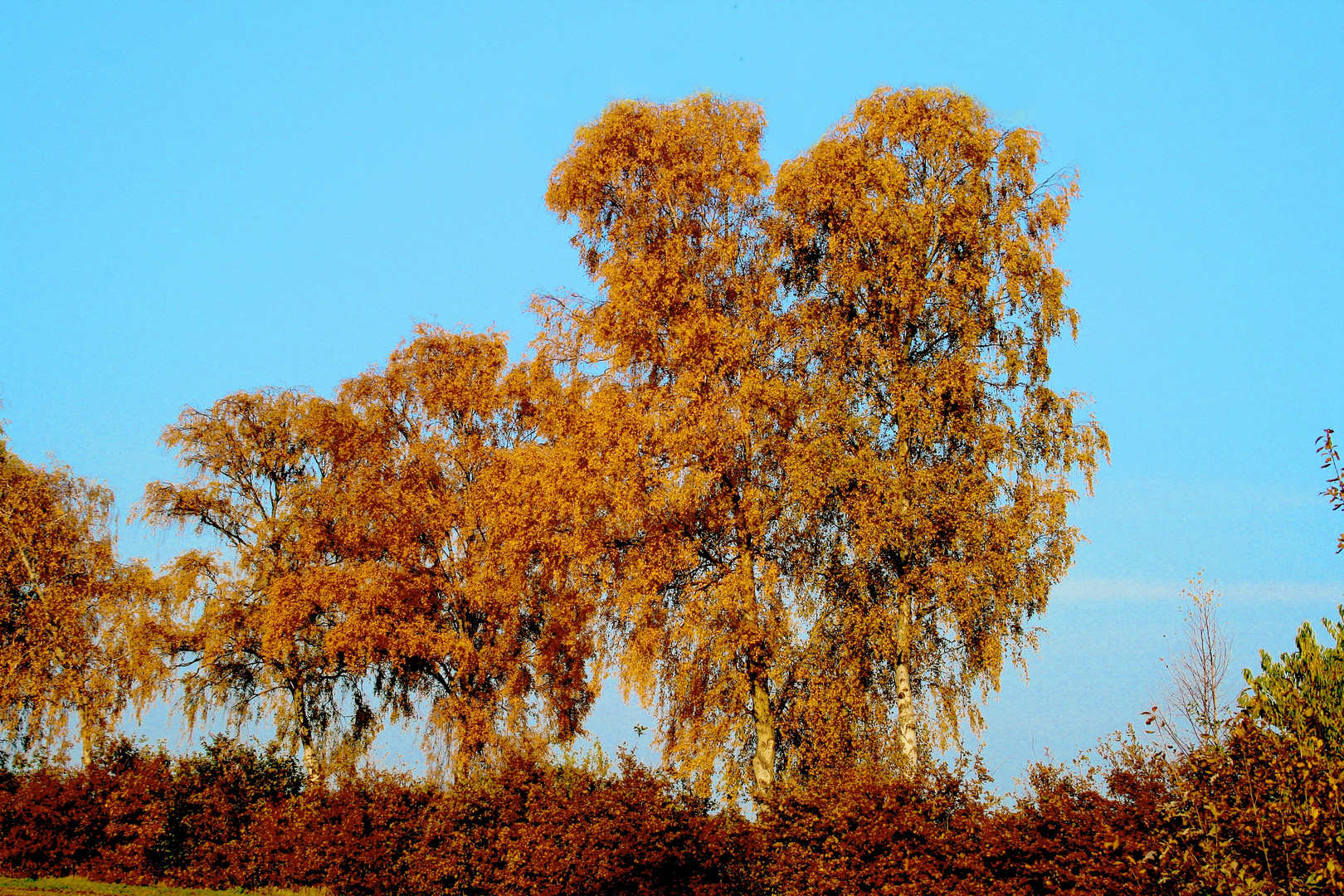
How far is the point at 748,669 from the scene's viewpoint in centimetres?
1872

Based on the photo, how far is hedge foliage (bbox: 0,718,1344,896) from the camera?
661 cm

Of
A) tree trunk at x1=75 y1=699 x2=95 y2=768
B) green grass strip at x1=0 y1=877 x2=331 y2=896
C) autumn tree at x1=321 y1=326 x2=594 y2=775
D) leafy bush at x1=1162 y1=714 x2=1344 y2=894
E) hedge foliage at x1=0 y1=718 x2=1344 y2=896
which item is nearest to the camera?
leafy bush at x1=1162 y1=714 x2=1344 y2=894

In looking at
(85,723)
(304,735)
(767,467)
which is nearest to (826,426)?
(767,467)

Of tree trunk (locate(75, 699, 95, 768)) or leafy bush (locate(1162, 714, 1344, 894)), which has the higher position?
tree trunk (locate(75, 699, 95, 768))

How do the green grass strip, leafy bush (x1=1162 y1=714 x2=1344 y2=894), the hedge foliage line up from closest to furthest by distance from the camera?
leafy bush (x1=1162 y1=714 x2=1344 y2=894)
the hedge foliage
the green grass strip

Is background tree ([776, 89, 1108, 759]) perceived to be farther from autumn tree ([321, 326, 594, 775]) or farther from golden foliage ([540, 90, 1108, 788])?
autumn tree ([321, 326, 594, 775])

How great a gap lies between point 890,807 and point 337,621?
17139 millimetres

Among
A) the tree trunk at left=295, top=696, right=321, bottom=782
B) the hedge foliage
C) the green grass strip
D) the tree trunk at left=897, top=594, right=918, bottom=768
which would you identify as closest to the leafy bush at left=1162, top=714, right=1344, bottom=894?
the hedge foliage

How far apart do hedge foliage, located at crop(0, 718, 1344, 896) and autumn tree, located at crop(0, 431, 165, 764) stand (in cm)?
637

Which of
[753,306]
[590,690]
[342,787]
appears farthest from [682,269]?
[342,787]

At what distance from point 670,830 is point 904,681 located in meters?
5.67

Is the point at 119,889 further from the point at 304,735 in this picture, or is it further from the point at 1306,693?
the point at 1306,693

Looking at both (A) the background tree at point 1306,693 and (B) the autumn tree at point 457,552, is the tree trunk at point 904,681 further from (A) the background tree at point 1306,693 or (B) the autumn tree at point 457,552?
(A) the background tree at point 1306,693

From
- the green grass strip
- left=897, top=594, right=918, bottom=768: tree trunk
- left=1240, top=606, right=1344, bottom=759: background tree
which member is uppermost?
left=897, top=594, right=918, bottom=768: tree trunk
